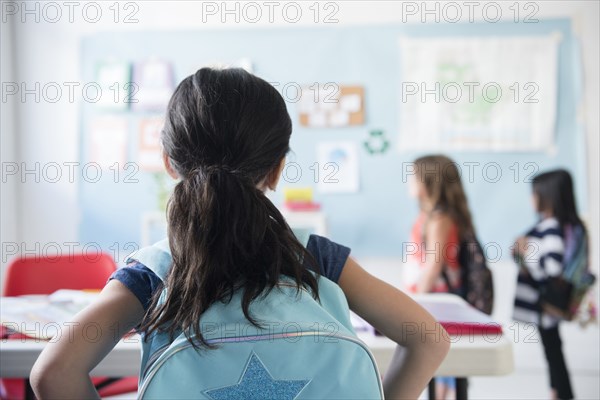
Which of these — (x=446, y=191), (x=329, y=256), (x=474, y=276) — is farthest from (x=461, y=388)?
(x=446, y=191)

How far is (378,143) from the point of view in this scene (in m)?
3.43

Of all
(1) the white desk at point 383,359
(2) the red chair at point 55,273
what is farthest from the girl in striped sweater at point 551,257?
(1) the white desk at point 383,359

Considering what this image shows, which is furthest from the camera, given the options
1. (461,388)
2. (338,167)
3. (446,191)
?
(338,167)

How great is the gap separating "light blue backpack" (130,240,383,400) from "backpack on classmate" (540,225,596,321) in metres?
2.24

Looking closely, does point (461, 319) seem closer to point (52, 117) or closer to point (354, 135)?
point (354, 135)

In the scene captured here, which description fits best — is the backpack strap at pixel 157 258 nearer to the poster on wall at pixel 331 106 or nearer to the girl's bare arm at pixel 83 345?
the girl's bare arm at pixel 83 345

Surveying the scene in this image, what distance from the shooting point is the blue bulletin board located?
3.37 meters

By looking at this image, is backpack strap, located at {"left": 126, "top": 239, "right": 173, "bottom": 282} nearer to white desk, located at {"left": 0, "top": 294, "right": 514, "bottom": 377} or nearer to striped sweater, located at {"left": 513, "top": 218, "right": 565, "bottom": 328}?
white desk, located at {"left": 0, "top": 294, "right": 514, "bottom": 377}

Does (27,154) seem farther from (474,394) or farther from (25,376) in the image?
(25,376)

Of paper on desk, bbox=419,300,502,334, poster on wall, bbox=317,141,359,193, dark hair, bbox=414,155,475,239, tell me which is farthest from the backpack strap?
poster on wall, bbox=317,141,359,193

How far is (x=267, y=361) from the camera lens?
0.70 m

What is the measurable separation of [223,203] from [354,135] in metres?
2.68

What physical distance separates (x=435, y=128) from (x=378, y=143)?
0.29 m

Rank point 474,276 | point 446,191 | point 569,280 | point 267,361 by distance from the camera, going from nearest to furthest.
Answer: point 267,361
point 474,276
point 446,191
point 569,280
